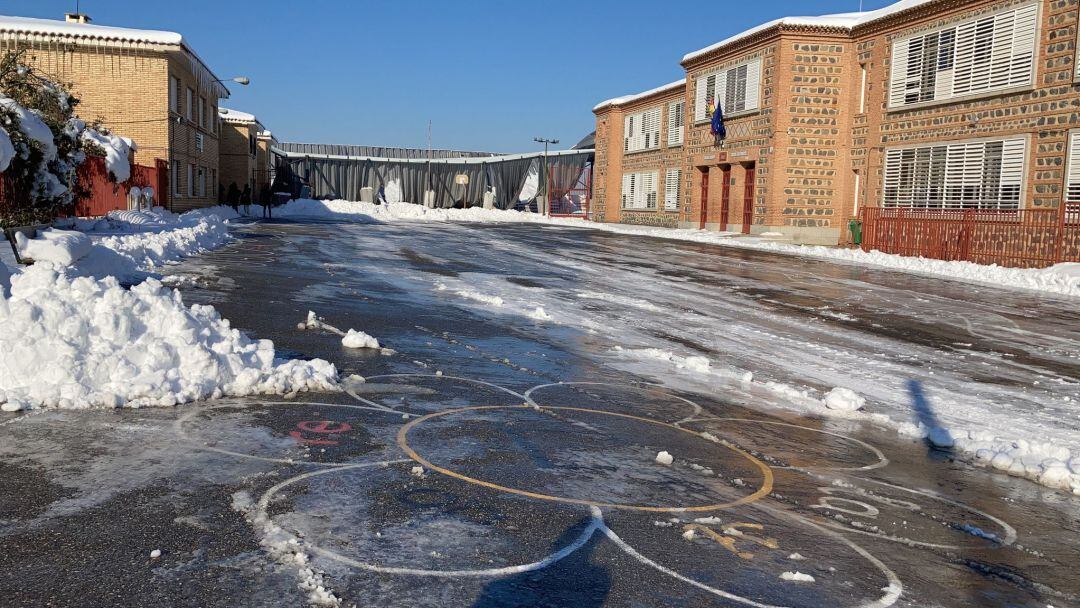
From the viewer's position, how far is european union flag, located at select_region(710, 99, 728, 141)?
3738 centimetres

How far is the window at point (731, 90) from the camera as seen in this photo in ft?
115

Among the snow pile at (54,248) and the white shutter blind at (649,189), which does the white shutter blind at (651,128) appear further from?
the snow pile at (54,248)

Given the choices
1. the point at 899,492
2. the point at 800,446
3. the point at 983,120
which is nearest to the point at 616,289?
the point at 800,446

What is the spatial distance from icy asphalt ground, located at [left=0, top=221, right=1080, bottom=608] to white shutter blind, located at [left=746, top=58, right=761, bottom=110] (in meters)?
26.1

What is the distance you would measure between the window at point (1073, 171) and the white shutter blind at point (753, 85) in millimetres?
13841

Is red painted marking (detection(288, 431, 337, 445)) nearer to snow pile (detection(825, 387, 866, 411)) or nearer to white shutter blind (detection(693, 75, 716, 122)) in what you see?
snow pile (detection(825, 387, 866, 411))

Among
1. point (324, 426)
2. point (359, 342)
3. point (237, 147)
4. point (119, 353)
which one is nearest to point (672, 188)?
point (237, 147)

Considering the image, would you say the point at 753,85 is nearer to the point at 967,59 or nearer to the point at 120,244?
the point at 967,59

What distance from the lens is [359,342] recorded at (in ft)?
28.9

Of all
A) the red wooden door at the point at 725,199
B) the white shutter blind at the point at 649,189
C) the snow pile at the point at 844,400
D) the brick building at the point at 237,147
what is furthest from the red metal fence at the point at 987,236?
the brick building at the point at 237,147

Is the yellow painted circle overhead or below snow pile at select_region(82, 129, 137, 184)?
below

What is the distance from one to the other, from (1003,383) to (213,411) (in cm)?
729

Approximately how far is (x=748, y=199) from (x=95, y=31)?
2579 centimetres

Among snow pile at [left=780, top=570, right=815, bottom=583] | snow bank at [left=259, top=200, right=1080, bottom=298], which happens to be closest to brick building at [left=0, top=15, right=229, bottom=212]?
snow bank at [left=259, top=200, right=1080, bottom=298]
